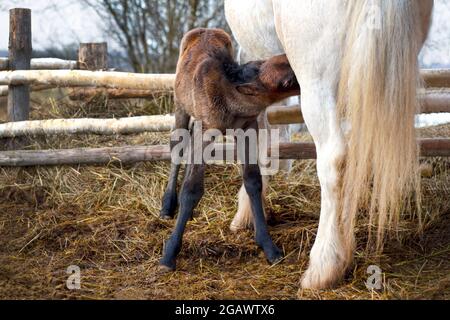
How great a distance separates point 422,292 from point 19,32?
4364 millimetres

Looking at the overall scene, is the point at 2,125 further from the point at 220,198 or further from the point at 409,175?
the point at 409,175

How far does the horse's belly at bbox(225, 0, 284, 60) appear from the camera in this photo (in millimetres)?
3533

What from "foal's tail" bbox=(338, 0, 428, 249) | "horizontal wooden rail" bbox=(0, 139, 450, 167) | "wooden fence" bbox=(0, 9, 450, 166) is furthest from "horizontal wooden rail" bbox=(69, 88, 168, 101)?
"foal's tail" bbox=(338, 0, 428, 249)

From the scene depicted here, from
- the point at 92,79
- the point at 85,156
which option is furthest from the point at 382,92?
the point at 92,79

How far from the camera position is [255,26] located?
3646 mm

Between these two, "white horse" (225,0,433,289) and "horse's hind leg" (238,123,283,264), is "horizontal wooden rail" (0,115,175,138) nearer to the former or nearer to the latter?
"horse's hind leg" (238,123,283,264)

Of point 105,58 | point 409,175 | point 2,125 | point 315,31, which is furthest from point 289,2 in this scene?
point 105,58

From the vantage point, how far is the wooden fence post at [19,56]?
5578mm

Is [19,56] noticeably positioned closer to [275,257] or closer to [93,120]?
[93,120]

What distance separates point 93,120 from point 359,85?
299 cm

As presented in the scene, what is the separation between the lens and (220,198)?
4645mm

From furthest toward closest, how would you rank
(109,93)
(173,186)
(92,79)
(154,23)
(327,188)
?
1. (154,23)
2. (109,93)
3. (92,79)
4. (173,186)
5. (327,188)

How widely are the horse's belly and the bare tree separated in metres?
7.98
